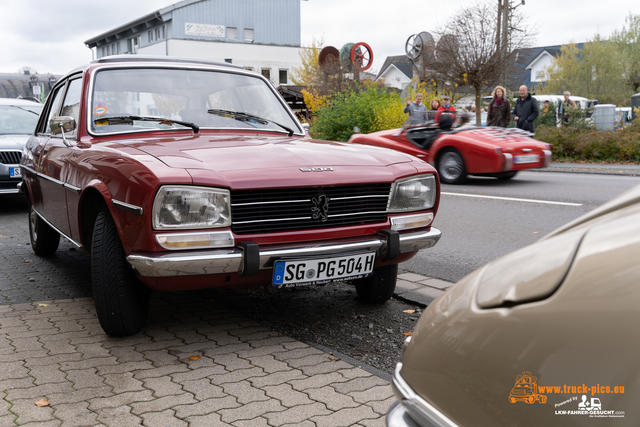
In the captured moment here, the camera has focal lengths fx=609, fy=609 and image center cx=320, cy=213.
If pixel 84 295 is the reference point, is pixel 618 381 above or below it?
above

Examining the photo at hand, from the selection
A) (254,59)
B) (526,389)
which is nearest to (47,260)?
(526,389)

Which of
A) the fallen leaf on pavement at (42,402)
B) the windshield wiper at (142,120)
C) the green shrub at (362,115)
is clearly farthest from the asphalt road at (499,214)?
the green shrub at (362,115)

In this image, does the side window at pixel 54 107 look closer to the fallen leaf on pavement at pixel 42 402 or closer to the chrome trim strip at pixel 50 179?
the chrome trim strip at pixel 50 179

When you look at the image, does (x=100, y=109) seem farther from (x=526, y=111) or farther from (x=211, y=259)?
(x=526, y=111)

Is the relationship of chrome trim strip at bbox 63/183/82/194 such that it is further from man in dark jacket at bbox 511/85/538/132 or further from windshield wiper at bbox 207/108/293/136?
man in dark jacket at bbox 511/85/538/132

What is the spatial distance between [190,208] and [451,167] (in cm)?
915

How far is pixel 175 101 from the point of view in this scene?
452cm

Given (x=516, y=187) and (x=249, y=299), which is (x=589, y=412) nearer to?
(x=249, y=299)

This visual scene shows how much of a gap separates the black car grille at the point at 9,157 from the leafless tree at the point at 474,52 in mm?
17986

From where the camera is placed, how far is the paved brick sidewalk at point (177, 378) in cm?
267

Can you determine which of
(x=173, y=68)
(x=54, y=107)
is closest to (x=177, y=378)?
(x=173, y=68)

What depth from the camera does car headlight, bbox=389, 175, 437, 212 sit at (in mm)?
3691

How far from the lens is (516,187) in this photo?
36.1ft

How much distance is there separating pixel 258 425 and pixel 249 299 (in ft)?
6.38
